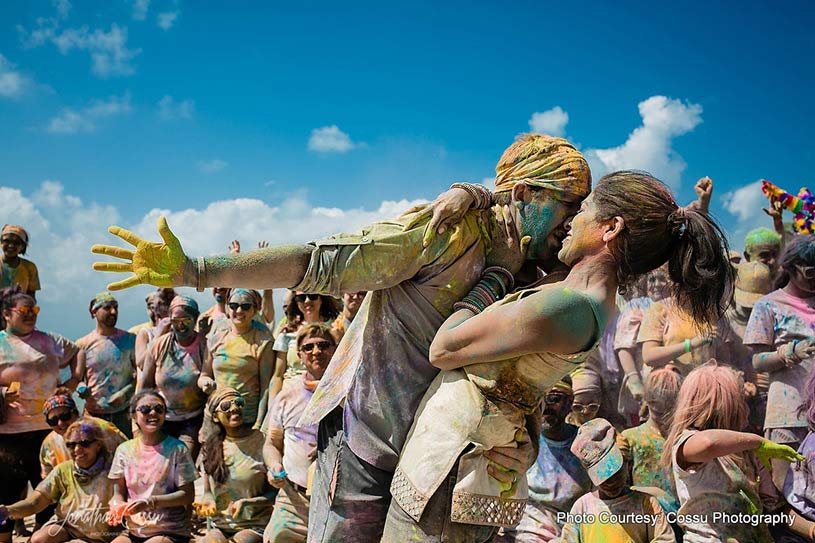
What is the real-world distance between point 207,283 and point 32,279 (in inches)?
267

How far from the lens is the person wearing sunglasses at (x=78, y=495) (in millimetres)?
5562

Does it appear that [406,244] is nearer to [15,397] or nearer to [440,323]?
[440,323]

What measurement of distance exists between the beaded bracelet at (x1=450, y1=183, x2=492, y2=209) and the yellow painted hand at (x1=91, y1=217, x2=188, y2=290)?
89cm

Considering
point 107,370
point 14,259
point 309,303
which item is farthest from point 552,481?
point 14,259

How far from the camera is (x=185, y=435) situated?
6.35m

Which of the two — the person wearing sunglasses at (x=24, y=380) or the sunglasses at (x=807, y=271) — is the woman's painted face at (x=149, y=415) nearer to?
the person wearing sunglasses at (x=24, y=380)

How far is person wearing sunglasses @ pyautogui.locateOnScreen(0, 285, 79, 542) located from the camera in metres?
6.43

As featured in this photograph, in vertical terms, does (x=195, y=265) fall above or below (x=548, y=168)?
below

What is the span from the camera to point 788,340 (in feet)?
16.1

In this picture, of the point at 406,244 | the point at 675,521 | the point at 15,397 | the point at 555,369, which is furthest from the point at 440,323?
the point at 15,397

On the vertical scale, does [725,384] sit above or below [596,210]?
below

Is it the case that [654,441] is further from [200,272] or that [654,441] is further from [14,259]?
[14,259]

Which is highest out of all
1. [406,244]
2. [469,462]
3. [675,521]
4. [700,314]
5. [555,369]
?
[406,244]

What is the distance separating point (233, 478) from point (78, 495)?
4.24 ft
